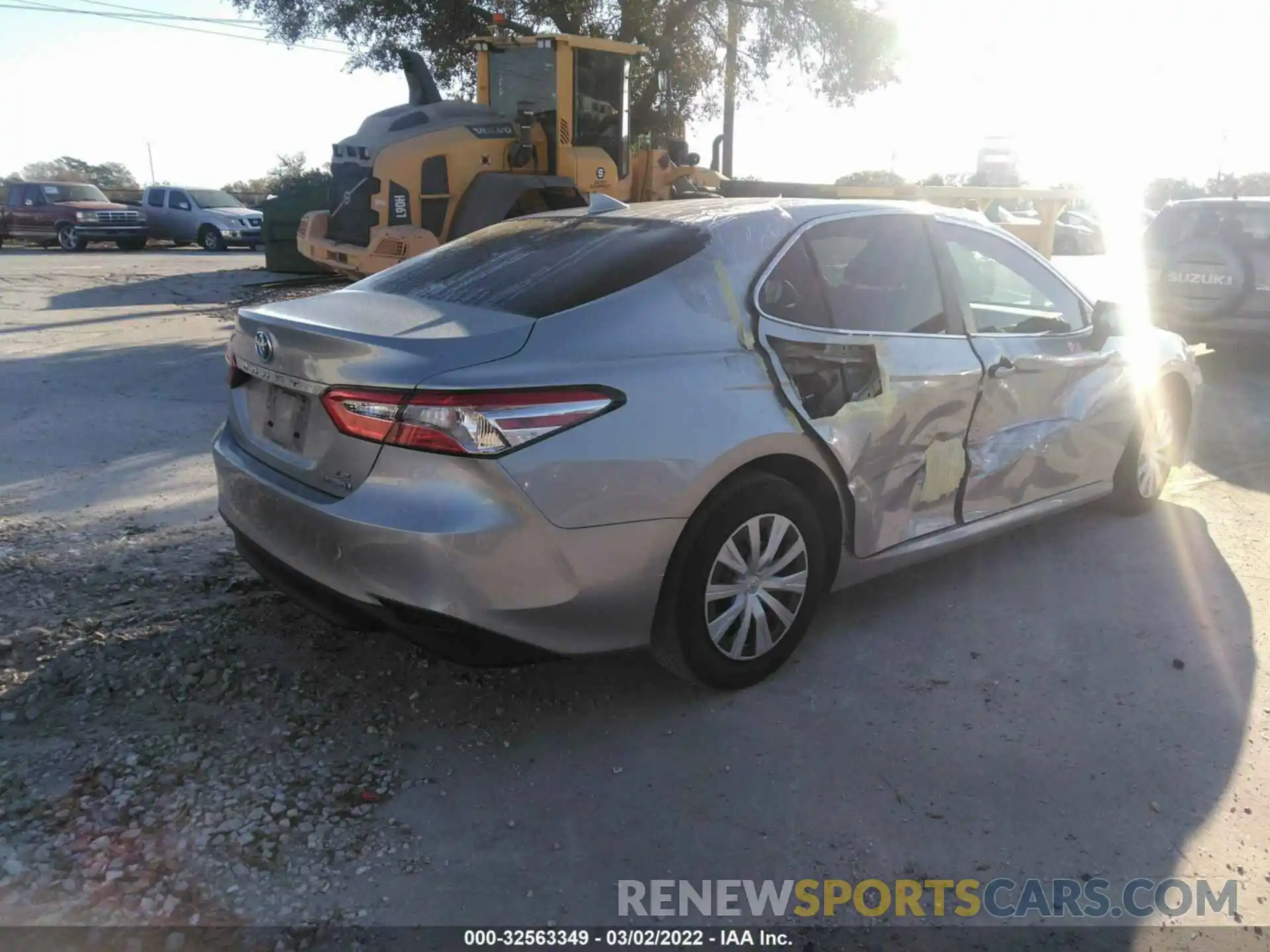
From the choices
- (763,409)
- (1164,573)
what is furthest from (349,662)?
(1164,573)

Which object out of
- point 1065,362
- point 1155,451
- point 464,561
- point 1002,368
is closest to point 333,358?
point 464,561

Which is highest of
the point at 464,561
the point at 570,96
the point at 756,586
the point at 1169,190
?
the point at 1169,190

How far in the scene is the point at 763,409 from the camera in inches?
131

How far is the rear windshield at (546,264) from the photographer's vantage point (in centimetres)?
328

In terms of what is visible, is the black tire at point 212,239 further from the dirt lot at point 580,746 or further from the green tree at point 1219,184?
the green tree at point 1219,184

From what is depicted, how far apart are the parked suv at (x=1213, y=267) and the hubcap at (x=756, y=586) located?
7683mm

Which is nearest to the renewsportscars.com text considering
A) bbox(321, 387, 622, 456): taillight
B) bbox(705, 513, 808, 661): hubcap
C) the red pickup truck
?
bbox(705, 513, 808, 661): hubcap

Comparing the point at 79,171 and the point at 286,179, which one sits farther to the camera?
the point at 79,171

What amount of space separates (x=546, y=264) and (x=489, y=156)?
8422 mm

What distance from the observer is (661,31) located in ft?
63.0

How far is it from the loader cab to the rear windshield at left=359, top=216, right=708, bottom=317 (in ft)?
26.0

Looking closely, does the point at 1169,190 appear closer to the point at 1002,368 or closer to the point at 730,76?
the point at 730,76

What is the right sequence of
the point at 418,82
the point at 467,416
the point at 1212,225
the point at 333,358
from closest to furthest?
1. the point at 467,416
2. the point at 333,358
3. the point at 1212,225
4. the point at 418,82

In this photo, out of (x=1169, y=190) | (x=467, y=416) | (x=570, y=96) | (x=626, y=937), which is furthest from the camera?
(x=1169, y=190)
